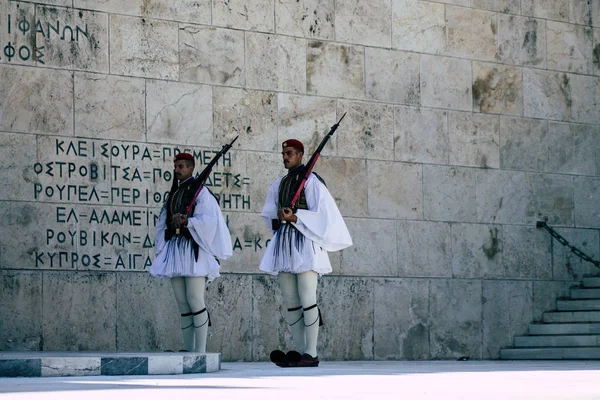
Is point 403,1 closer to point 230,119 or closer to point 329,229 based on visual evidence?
point 230,119

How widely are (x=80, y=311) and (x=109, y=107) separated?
225 centimetres

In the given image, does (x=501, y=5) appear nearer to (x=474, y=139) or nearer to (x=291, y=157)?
(x=474, y=139)

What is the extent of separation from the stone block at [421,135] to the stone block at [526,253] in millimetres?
1377

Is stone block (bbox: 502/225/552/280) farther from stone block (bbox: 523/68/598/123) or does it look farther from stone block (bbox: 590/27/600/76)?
stone block (bbox: 590/27/600/76)

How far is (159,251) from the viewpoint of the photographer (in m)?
13.0

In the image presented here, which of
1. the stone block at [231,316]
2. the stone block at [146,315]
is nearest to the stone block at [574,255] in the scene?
the stone block at [231,316]

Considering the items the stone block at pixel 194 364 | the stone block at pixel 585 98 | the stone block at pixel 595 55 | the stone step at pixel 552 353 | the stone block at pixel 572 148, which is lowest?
the stone step at pixel 552 353

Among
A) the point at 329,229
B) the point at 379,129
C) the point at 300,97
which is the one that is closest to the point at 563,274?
the point at 379,129

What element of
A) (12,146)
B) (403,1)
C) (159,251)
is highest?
(403,1)

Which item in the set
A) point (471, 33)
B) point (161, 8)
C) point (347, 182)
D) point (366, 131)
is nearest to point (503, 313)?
point (347, 182)

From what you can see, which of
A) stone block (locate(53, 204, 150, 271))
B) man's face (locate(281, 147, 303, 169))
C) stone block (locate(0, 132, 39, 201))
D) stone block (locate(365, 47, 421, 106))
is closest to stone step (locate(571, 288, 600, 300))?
stone block (locate(365, 47, 421, 106))

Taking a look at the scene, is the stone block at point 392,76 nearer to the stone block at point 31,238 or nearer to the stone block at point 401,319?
the stone block at point 401,319

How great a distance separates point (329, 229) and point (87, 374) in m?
3.04

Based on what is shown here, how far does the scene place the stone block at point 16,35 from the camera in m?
13.8
